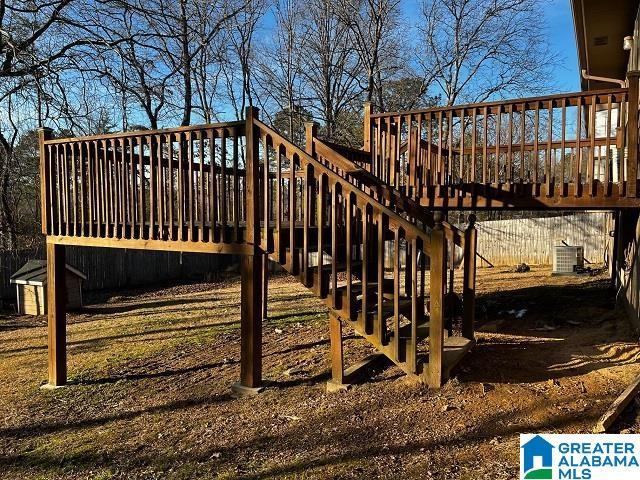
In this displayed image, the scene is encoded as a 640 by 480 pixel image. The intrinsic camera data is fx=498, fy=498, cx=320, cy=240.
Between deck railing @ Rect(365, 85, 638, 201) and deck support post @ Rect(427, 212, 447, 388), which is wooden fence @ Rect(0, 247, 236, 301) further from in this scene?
deck support post @ Rect(427, 212, 447, 388)

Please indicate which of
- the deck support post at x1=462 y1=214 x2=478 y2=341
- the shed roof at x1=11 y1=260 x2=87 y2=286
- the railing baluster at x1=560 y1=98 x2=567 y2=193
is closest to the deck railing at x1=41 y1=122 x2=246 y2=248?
the deck support post at x1=462 y1=214 x2=478 y2=341

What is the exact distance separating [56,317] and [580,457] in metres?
5.41

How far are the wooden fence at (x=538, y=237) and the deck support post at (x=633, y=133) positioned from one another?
13.0 meters

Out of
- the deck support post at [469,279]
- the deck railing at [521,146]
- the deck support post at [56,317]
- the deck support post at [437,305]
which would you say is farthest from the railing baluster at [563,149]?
the deck support post at [56,317]

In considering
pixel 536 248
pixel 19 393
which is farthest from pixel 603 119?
pixel 19 393

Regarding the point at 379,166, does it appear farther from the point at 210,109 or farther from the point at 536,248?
the point at 210,109

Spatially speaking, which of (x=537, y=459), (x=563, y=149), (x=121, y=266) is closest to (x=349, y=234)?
(x=537, y=459)

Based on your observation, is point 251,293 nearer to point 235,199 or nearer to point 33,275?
point 235,199

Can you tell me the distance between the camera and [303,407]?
14.1 ft

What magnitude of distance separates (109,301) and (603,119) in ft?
44.9

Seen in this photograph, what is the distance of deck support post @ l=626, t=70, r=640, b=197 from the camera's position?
4934 mm

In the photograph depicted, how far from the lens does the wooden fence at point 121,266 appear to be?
12.6m

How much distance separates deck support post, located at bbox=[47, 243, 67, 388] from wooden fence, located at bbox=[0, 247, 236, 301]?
7.72 meters

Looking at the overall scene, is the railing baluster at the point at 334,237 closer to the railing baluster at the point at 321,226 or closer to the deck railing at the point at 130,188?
the railing baluster at the point at 321,226
